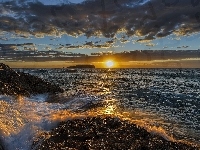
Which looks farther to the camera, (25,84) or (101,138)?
(25,84)

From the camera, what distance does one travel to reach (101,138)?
10.2 meters

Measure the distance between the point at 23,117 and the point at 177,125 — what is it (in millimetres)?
10379

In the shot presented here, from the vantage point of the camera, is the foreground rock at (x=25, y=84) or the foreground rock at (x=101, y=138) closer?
the foreground rock at (x=101, y=138)

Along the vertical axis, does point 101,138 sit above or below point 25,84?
below

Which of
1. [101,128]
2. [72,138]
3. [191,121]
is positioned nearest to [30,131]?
[72,138]

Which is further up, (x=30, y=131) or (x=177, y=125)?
(x=30, y=131)

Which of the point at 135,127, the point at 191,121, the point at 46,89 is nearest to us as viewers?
the point at 135,127

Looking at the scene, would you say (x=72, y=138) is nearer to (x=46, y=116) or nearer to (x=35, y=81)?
(x=46, y=116)

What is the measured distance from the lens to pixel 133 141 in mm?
9969

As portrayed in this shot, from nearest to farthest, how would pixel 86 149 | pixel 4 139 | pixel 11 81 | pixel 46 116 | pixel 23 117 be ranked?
pixel 86 149, pixel 4 139, pixel 23 117, pixel 46 116, pixel 11 81

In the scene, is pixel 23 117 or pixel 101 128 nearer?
pixel 101 128

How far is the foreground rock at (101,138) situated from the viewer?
927cm

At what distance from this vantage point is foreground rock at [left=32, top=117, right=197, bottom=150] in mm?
9266

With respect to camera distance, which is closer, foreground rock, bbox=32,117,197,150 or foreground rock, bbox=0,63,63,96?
foreground rock, bbox=32,117,197,150
